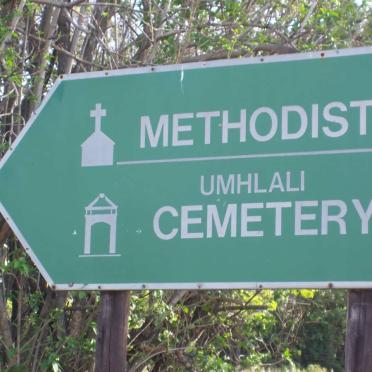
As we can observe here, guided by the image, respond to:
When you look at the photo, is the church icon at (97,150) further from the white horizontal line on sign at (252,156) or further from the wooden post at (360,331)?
the wooden post at (360,331)

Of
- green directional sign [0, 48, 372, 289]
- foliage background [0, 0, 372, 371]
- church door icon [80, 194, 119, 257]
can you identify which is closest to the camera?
green directional sign [0, 48, 372, 289]

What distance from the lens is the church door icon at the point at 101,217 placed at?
9.71ft

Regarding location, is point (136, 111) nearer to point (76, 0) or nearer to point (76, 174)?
point (76, 174)

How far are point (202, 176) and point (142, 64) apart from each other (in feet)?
13.9

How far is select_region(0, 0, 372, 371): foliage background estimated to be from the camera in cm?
655

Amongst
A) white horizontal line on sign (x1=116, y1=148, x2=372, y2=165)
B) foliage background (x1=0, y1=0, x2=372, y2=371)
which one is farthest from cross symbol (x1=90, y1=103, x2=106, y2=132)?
foliage background (x1=0, y1=0, x2=372, y2=371)

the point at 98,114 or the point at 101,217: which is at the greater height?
the point at 98,114

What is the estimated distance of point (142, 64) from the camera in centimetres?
700

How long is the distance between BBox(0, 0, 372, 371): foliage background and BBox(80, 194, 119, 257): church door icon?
288cm

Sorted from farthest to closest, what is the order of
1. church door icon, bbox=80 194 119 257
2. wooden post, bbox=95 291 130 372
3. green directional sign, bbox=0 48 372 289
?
wooden post, bbox=95 291 130 372 < church door icon, bbox=80 194 119 257 < green directional sign, bbox=0 48 372 289

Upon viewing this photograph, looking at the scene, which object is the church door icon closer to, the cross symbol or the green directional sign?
the green directional sign

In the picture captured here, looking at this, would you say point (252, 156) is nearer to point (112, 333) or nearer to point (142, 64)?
point (112, 333)

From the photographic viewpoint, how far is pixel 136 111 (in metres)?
3.07

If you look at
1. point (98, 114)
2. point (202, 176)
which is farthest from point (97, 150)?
point (202, 176)
